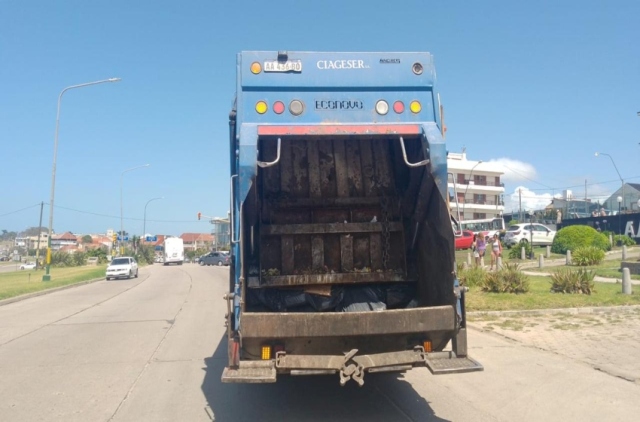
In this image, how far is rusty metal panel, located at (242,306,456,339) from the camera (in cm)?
523

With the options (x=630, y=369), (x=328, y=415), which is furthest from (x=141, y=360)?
(x=630, y=369)

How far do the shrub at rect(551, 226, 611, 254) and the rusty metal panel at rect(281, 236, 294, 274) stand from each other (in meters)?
24.9

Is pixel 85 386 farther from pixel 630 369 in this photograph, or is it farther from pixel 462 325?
pixel 630 369

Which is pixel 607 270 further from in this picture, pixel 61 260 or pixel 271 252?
pixel 61 260

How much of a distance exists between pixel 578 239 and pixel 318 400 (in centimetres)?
2641

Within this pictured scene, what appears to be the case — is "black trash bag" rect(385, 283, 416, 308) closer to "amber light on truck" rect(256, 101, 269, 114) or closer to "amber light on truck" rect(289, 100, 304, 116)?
"amber light on truck" rect(289, 100, 304, 116)

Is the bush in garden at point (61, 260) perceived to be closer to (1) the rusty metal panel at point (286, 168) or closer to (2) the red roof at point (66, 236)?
(1) the rusty metal panel at point (286, 168)

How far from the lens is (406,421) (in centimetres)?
565

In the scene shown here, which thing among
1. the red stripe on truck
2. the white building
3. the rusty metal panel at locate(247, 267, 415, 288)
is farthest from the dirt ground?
the white building

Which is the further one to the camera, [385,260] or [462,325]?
[385,260]

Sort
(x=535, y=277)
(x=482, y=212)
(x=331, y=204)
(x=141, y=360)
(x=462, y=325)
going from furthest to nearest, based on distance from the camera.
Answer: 1. (x=482, y=212)
2. (x=535, y=277)
3. (x=141, y=360)
4. (x=331, y=204)
5. (x=462, y=325)

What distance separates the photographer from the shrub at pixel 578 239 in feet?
94.4

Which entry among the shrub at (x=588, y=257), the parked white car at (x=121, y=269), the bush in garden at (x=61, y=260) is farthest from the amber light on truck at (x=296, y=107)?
the bush in garden at (x=61, y=260)

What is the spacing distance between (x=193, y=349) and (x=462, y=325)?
18.9 ft
